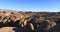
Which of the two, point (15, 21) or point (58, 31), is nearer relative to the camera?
point (58, 31)

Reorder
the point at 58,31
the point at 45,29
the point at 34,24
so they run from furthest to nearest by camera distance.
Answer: the point at 34,24 < the point at 45,29 < the point at 58,31

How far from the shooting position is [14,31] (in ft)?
80.6

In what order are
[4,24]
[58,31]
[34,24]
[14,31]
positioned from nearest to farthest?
[58,31] → [14,31] → [34,24] → [4,24]

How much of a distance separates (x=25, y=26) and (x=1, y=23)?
654cm

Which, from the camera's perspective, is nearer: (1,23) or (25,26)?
(25,26)

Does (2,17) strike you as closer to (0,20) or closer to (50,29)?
(0,20)

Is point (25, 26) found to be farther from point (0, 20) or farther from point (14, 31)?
point (0, 20)

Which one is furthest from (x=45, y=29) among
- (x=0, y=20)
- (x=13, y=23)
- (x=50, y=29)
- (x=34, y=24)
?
(x=0, y=20)

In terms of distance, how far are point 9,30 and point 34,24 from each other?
4.91 meters

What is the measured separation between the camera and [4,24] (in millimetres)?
30844

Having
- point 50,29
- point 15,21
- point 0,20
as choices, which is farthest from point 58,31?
point 0,20

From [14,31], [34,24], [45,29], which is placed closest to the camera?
[45,29]

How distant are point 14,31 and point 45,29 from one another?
546 centimetres

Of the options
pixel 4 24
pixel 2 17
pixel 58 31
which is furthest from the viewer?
pixel 2 17
